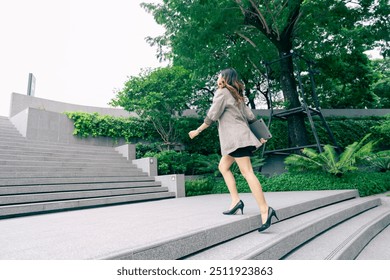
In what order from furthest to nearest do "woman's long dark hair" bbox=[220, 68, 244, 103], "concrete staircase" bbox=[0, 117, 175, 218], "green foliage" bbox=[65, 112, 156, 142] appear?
"green foliage" bbox=[65, 112, 156, 142] < "concrete staircase" bbox=[0, 117, 175, 218] < "woman's long dark hair" bbox=[220, 68, 244, 103]

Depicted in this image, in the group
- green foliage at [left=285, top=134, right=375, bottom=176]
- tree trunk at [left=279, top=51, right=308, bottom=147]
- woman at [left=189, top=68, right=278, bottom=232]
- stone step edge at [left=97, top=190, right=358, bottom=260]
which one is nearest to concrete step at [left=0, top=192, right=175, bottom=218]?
woman at [left=189, top=68, right=278, bottom=232]

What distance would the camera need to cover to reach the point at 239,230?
2.79m

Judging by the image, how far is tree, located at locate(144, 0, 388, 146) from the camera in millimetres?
9719

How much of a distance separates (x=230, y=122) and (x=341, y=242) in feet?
6.43

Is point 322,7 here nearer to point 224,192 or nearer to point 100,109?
point 224,192

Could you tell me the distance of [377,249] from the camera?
328 centimetres

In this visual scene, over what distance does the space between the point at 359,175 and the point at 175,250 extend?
8.35m

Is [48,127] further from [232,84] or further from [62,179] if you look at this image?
[232,84]

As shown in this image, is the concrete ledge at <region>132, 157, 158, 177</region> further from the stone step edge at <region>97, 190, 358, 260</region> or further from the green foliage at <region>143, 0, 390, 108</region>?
the stone step edge at <region>97, 190, 358, 260</region>

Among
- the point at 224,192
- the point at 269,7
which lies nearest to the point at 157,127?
the point at 224,192

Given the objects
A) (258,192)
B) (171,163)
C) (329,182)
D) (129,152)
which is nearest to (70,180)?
(129,152)

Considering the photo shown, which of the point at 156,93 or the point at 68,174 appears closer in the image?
the point at 68,174

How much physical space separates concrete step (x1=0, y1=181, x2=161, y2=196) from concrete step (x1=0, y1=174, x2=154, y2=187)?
9.4 inches

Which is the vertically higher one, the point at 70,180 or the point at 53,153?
the point at 53,153
